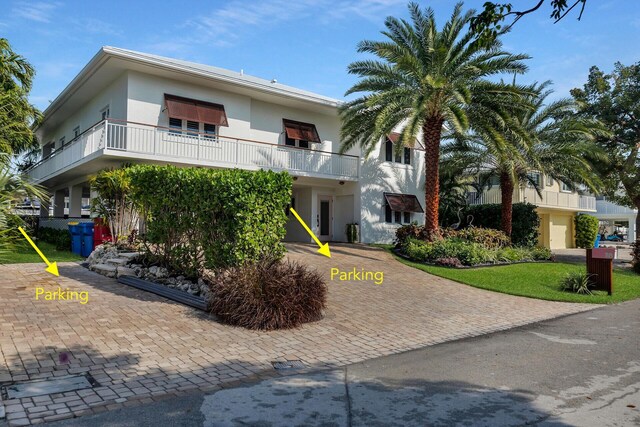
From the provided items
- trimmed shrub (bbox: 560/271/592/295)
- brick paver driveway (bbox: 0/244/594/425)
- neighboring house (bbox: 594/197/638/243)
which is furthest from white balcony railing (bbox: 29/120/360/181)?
neighboring house (bbox: 594/197/638/243)

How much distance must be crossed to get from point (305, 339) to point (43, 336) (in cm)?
375

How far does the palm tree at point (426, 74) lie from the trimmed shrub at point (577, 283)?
573 centimetres

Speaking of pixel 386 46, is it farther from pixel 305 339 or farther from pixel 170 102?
pixel 305 339

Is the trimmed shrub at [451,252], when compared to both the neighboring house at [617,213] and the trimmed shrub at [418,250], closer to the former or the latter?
the trimmed shrub at [418,250]

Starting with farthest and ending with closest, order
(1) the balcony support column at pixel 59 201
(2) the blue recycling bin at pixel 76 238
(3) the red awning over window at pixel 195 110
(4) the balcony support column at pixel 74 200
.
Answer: (1) the balcony support column at pixel 59 201 < (4) the balcony support column at pixel 74 200 < (3) the red awning over window at pixel 195 110 < (2) the blue recycling bin at pixel 76 238

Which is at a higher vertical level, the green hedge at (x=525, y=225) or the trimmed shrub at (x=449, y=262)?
the green hedge at (x=525, y=225)

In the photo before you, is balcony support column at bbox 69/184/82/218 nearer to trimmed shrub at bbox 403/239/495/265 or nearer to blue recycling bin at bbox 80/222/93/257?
blue recycling bin at bbox 80/222/93/257

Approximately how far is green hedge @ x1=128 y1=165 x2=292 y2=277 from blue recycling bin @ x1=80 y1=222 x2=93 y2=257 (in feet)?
15.2

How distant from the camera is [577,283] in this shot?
13.1 metres

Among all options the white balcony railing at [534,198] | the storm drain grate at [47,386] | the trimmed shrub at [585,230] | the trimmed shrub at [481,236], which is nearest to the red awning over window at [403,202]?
the trimmed shrub at [481,236]

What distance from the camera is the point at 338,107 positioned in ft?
70.6

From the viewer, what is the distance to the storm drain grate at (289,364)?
6.04 meters

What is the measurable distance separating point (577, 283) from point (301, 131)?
42.9 ft

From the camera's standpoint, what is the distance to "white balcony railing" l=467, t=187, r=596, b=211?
29316 millimetres
